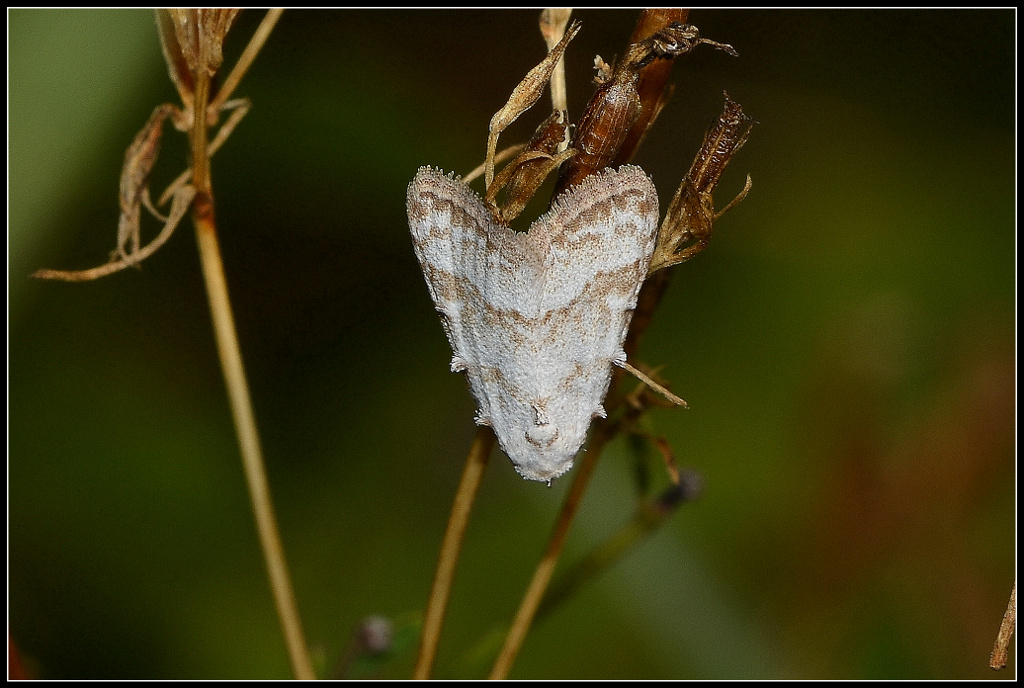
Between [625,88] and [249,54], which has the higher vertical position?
[249,54]

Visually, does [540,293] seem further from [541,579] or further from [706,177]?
[541,579]

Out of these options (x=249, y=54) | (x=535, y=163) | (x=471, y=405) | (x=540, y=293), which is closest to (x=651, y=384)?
(x=540, y=293)

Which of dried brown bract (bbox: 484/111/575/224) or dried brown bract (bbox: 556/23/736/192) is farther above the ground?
dried brown bract (bbox: 556/23/736/192)

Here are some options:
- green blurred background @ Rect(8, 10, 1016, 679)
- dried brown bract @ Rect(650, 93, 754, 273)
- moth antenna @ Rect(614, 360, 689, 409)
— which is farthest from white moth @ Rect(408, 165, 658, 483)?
green blurred background @ Rect(8, 10, 1016, 679)

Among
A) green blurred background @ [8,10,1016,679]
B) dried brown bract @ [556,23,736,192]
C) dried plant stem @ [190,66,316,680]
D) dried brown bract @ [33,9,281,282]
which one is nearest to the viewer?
dried brown bract @ [556,23,736,192]

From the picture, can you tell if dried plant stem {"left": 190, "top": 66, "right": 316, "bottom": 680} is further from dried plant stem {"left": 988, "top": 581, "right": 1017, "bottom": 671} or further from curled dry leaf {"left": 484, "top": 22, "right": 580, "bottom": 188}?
dried plant stem {"left": 988, "top": 581, "right": 1017, "bottom": 671}

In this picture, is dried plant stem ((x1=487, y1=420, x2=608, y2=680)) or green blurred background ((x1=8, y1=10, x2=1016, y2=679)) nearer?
dried plant stem ((x1=487, y1=420, x2=608, y2=680))
